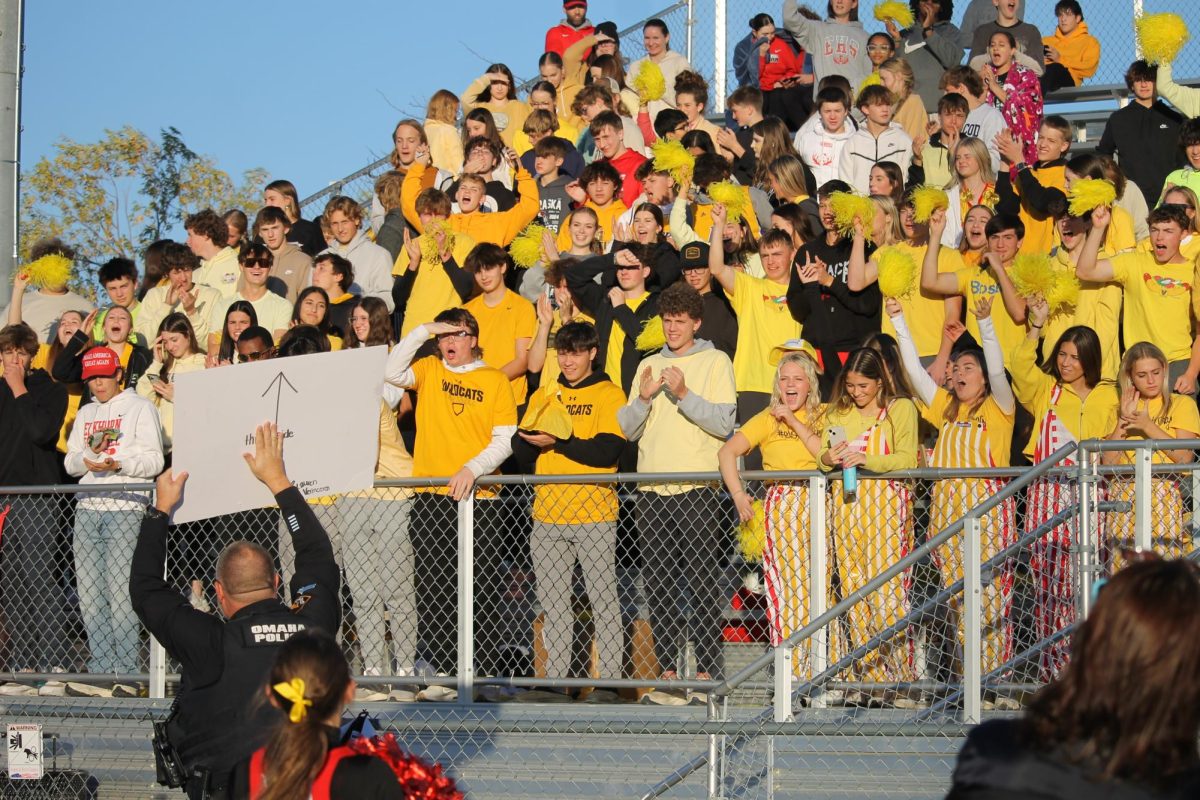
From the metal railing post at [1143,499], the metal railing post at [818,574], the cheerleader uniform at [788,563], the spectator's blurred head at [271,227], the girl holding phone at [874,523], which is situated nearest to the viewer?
the metal railing post at [1143,499]

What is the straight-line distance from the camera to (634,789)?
755cm

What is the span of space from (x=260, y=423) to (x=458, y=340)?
2.61 meters

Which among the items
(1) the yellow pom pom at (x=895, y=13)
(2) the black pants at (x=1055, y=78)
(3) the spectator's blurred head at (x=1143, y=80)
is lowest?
(3) the spectator's blurred head at (x=1143, y=80)

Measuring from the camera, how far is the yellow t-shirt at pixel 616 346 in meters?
10.0

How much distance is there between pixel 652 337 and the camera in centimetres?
949

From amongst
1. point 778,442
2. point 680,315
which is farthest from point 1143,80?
point 778,442

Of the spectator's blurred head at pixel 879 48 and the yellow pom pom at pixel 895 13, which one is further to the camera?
the yellow pom pom at pixel 895 13

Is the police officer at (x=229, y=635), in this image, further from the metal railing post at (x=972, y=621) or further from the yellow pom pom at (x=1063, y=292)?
the yellow pom pom at (x=1063, y=292)

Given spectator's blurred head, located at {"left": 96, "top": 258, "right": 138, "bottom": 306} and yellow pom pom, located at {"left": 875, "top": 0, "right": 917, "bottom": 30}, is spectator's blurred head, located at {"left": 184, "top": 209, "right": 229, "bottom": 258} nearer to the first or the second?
spectator's blurred head, located at {"left": 96, "top": 258, "right": 138, "bottom": 306}

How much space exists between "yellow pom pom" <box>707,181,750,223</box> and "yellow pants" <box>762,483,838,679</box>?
9.50 feet

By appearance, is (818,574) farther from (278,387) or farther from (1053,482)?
(278,387)

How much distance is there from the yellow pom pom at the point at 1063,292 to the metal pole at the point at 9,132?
21.7ft

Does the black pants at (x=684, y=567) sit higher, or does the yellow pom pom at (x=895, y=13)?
the yellow pom pom at (x=895, y=13)

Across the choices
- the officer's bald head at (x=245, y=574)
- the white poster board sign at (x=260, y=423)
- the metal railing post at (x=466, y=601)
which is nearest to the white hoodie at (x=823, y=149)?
the metal railing post at (x=466, y=601)
